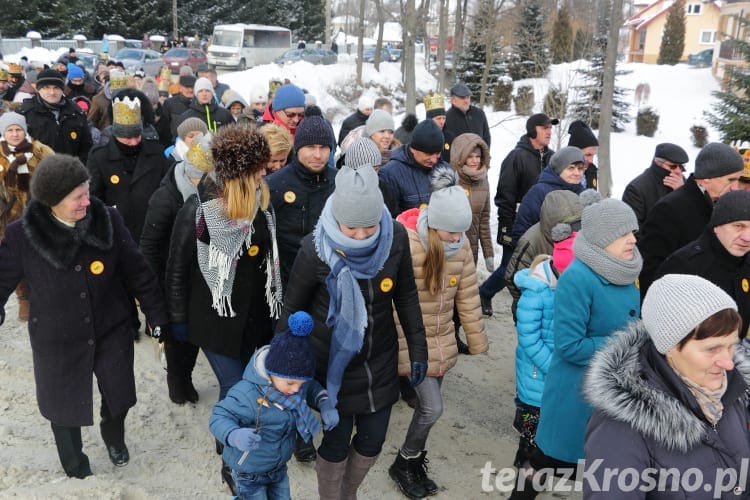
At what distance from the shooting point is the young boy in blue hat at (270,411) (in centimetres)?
300

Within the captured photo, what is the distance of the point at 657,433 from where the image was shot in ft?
7.02

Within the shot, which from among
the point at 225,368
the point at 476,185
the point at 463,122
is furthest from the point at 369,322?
the point at 463,122

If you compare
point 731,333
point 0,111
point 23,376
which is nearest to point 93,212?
point 23,376

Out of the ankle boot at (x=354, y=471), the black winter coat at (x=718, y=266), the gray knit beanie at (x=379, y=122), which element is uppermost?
the gray knit beanie at (x=379, y=122)

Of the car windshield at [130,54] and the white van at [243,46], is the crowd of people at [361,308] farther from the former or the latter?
the white van at [243,46]

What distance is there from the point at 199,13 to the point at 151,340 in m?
47.0

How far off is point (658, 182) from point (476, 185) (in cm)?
172

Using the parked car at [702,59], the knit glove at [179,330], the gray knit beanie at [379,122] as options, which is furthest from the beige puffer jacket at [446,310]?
the parked car at [702,59]

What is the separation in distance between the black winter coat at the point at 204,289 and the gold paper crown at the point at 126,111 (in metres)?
2.05

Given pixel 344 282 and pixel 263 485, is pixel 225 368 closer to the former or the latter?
pixel 263 485

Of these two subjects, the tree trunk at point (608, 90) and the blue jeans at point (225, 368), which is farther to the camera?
the tree trunk at point (608, 90)

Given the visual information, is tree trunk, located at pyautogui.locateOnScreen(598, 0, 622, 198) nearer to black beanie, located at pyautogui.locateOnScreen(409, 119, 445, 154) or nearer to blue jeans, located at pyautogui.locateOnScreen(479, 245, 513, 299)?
blue jeans, located at pyautogui.locateOnScreen(479, 245, 513, 299)

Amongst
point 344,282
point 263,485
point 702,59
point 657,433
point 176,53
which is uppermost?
point 702,59

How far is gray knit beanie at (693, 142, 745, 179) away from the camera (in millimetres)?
4277
